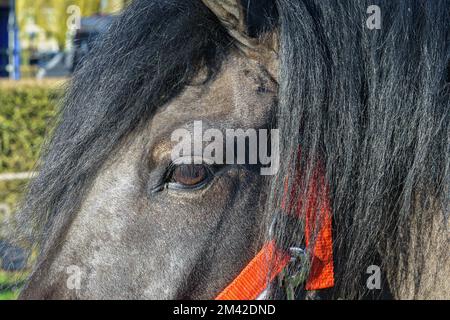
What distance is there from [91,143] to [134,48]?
1.23ft

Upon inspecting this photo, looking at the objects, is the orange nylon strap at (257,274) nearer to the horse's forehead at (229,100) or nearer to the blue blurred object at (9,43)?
the horse's forehead at (229,100)

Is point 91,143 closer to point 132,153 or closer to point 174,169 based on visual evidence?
point 132,153

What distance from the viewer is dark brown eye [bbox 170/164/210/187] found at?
2.15 meters

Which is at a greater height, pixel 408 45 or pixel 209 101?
pixel 408 45

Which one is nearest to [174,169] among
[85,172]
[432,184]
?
[85,172]

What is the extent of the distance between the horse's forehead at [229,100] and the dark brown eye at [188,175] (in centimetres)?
15

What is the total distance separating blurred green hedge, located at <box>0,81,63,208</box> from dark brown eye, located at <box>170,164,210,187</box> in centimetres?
791

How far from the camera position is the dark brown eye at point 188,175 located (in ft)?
7.05

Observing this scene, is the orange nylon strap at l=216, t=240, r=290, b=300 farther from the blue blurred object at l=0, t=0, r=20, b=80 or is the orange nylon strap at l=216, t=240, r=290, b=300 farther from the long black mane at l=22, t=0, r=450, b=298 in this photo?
the blue blurred object at l=0, t=0, r=20, b=80

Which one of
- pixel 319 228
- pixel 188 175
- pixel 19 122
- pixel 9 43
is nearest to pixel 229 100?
pixel 188 175

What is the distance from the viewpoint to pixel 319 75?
221 centimetres

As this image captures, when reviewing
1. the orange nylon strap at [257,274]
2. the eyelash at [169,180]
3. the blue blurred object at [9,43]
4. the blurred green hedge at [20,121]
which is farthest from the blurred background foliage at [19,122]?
the orange nylon strap at [257,274]

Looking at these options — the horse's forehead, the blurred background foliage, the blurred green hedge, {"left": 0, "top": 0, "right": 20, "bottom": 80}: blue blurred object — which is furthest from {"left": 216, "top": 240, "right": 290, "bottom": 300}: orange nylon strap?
{"left": 0, "top": 0, "right": 20, "bottom": 80}: blue blurred object
